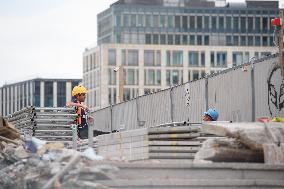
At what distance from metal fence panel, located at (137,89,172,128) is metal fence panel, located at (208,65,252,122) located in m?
5.21

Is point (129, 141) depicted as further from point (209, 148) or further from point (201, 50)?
point (201, 50)

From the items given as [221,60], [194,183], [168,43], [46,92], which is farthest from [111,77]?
[194,183]

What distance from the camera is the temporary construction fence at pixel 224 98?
22016mm

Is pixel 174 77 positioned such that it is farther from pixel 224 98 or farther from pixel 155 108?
pixel 224 98

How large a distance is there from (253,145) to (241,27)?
428 feet

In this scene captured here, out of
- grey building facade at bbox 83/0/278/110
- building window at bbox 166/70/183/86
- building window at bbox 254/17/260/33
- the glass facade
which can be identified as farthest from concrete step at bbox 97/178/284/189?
building window at bbox 254/17/260/33

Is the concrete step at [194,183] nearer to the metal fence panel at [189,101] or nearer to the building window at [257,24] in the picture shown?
the metal fence panel at [189,101]

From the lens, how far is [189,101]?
29531mm

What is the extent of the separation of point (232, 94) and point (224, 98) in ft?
2.89

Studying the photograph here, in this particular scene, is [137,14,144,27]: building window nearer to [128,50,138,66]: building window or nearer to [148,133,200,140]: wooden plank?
[128,50,138,66]: building window

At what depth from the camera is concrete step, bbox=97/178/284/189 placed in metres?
9.34

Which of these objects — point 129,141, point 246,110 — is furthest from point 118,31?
point 129,141

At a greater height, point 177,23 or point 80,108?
point 177,23

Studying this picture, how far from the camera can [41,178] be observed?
379 inches
